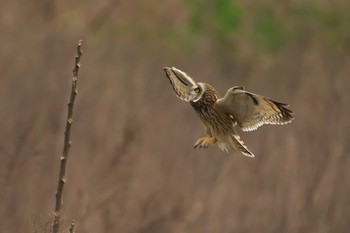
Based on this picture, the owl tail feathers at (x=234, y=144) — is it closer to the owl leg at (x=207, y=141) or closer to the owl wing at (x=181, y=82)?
the owl leg at (x=207, y=141)

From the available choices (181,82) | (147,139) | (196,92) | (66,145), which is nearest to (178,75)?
(181,82)

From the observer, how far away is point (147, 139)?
37.1 ft

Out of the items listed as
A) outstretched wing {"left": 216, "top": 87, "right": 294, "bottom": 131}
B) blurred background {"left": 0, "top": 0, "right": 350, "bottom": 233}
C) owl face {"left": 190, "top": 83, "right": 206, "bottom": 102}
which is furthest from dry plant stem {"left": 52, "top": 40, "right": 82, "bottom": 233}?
outstretched wing {"left": 216, "top": 87, "right": 294, "bottom": 131}

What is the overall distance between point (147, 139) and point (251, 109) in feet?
21.8

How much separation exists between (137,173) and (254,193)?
879mm

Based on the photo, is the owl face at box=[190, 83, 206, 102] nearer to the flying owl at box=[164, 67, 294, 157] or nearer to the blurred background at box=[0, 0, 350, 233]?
the flying owl at box=[164, 67, 294, 157]

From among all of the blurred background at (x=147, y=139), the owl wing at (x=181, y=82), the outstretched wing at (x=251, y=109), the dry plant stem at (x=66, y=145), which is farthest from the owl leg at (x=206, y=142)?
the dry plant stem at (x=66, y=145)

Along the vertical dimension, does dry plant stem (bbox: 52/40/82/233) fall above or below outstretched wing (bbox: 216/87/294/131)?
below

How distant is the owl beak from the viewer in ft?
15.1

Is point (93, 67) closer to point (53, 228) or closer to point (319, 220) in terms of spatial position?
point (319, 220)

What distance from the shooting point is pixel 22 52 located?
12469mm

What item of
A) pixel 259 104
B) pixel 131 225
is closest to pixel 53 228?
pixel 259 104

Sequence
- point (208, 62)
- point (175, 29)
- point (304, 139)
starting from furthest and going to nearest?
point (175, 29) < point (208, 62) < point (304, 139)

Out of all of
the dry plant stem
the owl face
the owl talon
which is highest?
the owl face
